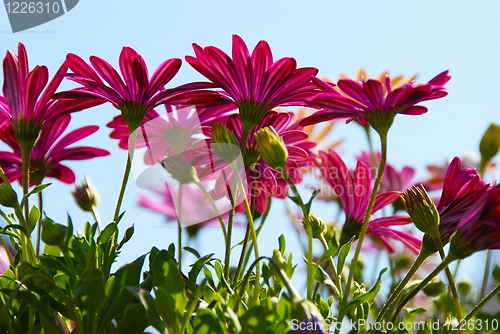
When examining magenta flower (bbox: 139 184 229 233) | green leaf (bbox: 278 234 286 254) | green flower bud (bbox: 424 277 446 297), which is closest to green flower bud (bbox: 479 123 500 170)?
green flower bud (bbox: 424 277 446 297)

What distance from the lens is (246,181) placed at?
22.3 inches

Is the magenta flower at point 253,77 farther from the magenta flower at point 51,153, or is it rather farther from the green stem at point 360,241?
the magenta flower at point 51,153

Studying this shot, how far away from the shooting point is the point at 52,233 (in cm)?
36

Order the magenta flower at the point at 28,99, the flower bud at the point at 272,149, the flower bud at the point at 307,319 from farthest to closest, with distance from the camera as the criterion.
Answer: the magenta flower at the point at 28,99, the flower bud at the point at 272,149, the flower bud at the point at 307,319

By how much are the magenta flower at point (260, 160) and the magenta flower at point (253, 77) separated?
4 centimetres

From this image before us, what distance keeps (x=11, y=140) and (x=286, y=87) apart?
38 centimetres

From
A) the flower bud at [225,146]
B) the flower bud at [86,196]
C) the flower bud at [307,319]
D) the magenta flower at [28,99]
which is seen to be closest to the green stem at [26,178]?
the magenta flower at [28,99]

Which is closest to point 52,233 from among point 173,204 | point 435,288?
point 435,288

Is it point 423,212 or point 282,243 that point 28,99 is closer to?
point 282,243

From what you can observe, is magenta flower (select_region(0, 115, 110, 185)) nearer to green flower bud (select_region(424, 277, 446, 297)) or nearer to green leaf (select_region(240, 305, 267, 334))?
green leaf (select_region(240, 305, 267, 334))

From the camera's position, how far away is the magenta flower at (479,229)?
350 millimetres

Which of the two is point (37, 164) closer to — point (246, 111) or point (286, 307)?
point (246, 111)

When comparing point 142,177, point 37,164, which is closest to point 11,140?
point 37,164

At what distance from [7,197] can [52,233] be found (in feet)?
0.28
